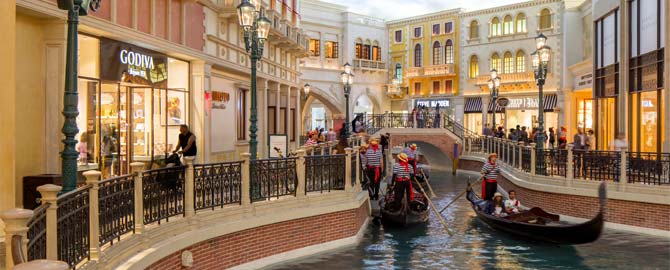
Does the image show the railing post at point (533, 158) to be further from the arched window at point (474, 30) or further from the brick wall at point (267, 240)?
the arched window at point (474, 30)

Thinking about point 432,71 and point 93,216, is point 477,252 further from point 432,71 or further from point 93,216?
point 432,71

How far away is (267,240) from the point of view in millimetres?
10250

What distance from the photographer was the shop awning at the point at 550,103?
107 ft

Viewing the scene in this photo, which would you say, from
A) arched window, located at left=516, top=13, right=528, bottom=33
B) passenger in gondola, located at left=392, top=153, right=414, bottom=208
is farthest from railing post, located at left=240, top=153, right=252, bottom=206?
arched window, located at left=516, top=13, right=528, bottom=33

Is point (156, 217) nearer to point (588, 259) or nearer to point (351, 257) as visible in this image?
point (351, 257)

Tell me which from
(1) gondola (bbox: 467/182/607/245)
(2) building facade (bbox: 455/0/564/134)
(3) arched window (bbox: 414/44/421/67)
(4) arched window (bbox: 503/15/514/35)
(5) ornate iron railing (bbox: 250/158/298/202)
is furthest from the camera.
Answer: (3) arched window (bbox: 414/44/421/67)

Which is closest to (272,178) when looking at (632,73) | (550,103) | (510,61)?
(632,73)

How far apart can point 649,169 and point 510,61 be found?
2304cm

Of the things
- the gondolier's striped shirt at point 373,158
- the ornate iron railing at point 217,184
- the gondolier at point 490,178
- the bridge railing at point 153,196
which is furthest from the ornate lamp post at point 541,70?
the ornate iron railing at point 217,184

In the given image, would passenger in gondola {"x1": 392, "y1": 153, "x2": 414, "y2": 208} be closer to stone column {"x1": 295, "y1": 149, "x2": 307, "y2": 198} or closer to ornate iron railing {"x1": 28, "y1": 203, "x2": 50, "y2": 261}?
stone column {"x1": 295, "y1": 149, "x2": 307, "y2": 198}

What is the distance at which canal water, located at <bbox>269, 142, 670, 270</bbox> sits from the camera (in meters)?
10.8

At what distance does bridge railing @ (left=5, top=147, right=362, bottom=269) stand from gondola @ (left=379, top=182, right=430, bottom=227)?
1.38 meters

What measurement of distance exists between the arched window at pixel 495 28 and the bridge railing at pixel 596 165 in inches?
763

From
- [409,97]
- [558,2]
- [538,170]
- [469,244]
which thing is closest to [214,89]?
[469,244]
